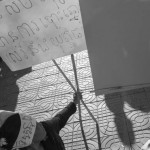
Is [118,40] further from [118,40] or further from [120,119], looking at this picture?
[120,119]

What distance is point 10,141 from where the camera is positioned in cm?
213

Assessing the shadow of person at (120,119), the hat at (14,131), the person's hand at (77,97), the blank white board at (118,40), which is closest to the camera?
the hat at (14,131)

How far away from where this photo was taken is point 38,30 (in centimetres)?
274

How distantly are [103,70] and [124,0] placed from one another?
0.82m

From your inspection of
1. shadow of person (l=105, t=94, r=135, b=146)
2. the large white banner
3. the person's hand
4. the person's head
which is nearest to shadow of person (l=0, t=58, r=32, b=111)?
shadow of person (l=105, t=94, r=135, b=146)

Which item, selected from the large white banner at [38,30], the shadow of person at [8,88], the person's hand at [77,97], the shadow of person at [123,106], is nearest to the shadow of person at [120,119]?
the shadow of person at [123,106]

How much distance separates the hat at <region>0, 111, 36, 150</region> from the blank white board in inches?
41.3

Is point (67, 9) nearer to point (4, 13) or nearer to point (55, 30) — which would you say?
point (55, 30)

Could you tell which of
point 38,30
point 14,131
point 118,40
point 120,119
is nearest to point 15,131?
point 14,131

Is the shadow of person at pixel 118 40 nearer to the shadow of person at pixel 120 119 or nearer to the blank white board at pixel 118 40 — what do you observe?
the blank white board at pixel 118 40

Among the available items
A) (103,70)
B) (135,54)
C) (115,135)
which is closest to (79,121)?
(115,135)

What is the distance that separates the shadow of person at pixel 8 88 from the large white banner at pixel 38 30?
7.46 feet

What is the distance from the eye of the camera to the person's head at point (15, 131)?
2.12 m

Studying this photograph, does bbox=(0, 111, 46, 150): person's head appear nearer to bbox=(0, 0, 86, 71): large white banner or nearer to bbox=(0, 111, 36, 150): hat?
bbox=(0, 111, 36, 150): hat
